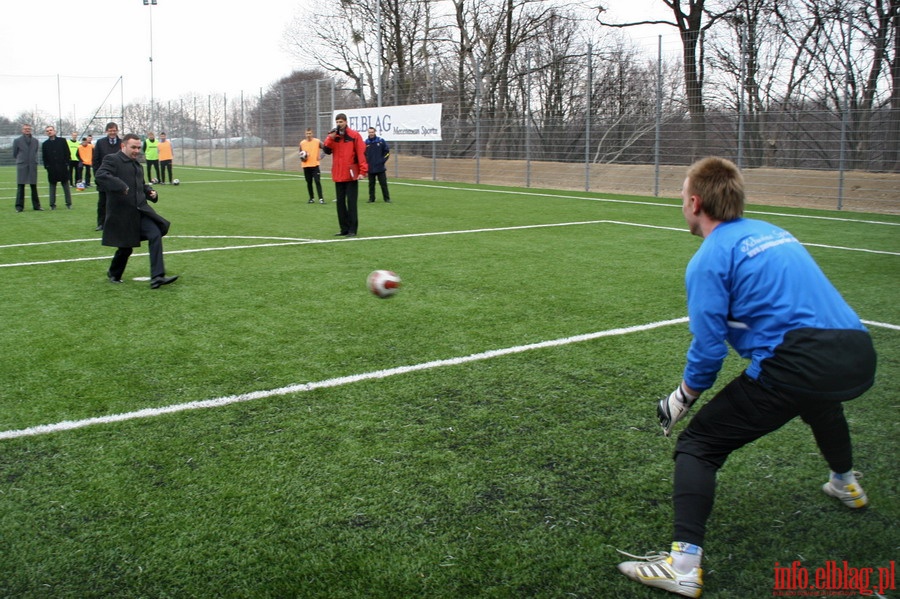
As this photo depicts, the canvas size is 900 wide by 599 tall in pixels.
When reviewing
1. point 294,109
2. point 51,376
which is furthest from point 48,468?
point 294,109

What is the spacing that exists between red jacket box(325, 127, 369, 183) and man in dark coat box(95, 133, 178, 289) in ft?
14.9

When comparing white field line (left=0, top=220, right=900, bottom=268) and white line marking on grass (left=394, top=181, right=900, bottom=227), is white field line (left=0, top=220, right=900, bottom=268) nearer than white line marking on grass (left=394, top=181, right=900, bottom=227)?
Yes

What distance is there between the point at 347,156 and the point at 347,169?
0.22m

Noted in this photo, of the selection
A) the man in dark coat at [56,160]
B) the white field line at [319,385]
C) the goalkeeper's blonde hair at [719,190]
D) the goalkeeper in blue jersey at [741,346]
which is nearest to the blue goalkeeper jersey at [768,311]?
the goalkeeper in blue jersey at [741,346]

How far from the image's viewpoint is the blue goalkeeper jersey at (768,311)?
283 centimetres

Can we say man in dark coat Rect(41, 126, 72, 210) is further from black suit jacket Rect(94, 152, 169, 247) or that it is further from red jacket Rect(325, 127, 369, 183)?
black suit jacket Rect(94, 152, 169, 247)

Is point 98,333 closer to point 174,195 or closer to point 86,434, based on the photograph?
point 86,434

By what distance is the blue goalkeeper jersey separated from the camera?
2834mm

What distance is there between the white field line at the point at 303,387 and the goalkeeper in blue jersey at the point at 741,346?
2.82m

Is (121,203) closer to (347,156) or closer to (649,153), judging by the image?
(347,156)

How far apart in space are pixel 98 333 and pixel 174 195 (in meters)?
17.7

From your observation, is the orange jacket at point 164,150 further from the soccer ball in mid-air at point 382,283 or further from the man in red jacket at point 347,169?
the soccer ball in mid-air at point 382,283

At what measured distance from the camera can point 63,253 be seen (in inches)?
452

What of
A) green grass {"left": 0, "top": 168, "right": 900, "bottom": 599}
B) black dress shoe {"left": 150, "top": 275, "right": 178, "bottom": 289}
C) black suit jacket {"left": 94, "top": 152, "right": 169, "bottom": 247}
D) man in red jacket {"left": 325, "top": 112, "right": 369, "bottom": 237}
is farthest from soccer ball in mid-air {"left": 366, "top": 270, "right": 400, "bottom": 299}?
man in red jacket {"left": 325, "top": 112, "right": 369, "bottom": 237}
